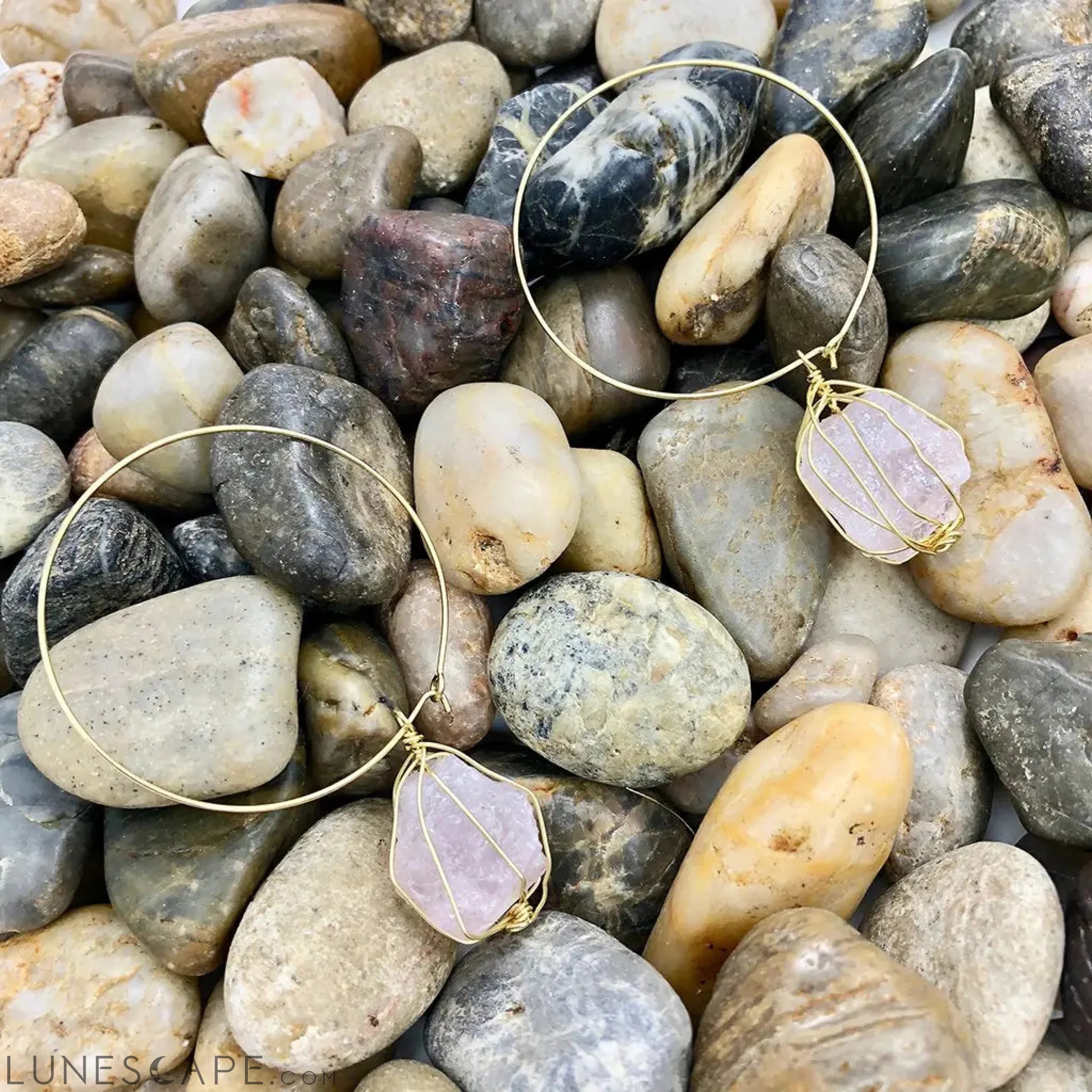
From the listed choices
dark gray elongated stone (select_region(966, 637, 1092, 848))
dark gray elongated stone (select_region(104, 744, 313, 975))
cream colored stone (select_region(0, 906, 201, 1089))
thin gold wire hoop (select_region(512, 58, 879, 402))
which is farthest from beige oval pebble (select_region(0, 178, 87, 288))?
dark gray elongated stone (select_region(966, 637, 1092, 848))

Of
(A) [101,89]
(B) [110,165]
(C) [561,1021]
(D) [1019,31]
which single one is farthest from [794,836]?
(A) [101,89]

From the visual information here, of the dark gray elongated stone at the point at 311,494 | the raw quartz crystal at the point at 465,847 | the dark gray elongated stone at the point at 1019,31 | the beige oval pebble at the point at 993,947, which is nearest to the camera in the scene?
the beige oval pebble at the point at 993,947

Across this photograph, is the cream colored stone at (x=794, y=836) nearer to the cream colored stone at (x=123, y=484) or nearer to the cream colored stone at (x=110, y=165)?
the cream colored stone at (x=123, y=484)

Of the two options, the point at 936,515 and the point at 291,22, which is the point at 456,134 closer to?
the point at 291,22

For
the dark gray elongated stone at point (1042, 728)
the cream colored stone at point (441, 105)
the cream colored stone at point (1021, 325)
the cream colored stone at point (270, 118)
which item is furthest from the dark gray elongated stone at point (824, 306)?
the cream colored stone at point (270, 118)

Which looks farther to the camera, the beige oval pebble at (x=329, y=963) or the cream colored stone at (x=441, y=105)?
the cream colored stone at (x=441, y=105)

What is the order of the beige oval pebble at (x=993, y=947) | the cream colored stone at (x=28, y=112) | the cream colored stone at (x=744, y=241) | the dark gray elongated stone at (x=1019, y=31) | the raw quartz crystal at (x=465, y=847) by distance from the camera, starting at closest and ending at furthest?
1. the beige oval pebble at (x=993, y=947)
2. the raw quartz crystal at (x=465, y=847)
3. the cream colored stone at (x=744, y=241)
4. the dark gray elongated stone at (x=1019, y=31)
5. the cream colored stone at (x=28, y=112)

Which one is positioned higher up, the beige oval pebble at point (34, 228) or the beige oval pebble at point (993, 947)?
the beige oval pebble at point (34, 228)

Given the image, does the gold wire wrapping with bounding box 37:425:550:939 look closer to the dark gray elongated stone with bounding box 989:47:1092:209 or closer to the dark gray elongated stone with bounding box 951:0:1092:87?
the dark gray elongated stone with bounding box 989:47:1092:209
